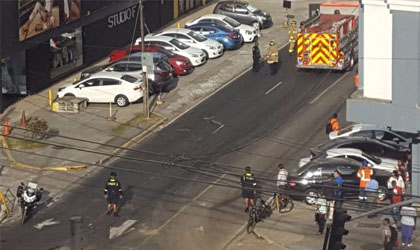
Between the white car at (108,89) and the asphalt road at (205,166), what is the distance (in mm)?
2513

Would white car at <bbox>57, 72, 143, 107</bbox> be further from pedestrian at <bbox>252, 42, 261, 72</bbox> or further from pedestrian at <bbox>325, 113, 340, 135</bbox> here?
pedestrian at <bbox>325, 113, 340, 135</bbox>

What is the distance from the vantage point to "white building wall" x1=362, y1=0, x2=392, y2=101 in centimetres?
3080

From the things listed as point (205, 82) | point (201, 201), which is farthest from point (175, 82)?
point (201, 201)

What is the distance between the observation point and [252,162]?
38.9 metres

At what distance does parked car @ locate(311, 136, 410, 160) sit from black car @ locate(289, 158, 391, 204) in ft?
4.92

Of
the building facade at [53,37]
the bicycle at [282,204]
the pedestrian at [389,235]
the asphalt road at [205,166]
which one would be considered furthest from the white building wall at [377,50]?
the building facade at [53,37]

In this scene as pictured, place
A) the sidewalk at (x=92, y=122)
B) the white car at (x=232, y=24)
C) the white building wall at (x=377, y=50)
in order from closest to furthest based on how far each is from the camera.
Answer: the white building wall at (x=377, y=50), the sidewalk at (x=92, y=122), the white car at (x=232, y=24)

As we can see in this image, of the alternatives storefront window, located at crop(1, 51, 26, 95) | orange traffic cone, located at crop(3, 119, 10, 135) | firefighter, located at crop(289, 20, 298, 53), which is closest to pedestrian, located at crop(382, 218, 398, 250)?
A: orange traffic cone, located at crop(3, 119, 10, 135)

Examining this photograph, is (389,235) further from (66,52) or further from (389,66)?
(66,52)

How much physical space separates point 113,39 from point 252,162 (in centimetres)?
1686

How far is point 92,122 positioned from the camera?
144ft

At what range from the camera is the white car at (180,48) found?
51.3 meters

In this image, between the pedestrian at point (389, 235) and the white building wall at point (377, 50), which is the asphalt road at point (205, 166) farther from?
the white building wall at point (377, 50)

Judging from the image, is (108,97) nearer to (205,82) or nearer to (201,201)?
(205,82)
